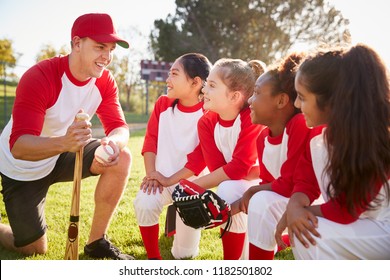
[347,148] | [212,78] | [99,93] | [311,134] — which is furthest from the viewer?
[99,93]

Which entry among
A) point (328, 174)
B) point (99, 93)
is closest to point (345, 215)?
point (328, 174)

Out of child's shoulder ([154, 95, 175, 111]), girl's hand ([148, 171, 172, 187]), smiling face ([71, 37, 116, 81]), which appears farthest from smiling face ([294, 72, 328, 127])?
smiling face ([71, 37, 116, 81])

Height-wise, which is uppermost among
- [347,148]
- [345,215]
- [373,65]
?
[373,65]

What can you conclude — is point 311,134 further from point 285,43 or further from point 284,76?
point 285,43

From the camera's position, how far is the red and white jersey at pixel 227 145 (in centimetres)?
269

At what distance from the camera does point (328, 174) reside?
1.93 metres

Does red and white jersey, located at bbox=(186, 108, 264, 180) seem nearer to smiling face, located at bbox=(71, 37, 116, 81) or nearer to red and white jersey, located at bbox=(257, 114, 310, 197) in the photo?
red and white jersey, located at bbox=(257, 114, 310, 197)

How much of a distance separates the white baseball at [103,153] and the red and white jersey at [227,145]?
50cm

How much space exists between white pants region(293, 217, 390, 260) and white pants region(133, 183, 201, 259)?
103 centimetres

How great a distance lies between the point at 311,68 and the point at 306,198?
0.57 m

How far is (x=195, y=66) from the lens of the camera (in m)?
3.13

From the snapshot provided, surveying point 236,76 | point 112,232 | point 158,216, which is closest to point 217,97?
point 236,76

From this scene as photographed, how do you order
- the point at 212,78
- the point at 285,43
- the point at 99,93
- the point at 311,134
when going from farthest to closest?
the point at 285,43 → the point at 99,93 → the point at 212,78 → the point at 311,134

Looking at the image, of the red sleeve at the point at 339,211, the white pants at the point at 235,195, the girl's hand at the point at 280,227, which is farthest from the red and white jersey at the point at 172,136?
the red sleeve at the point at 339,211
